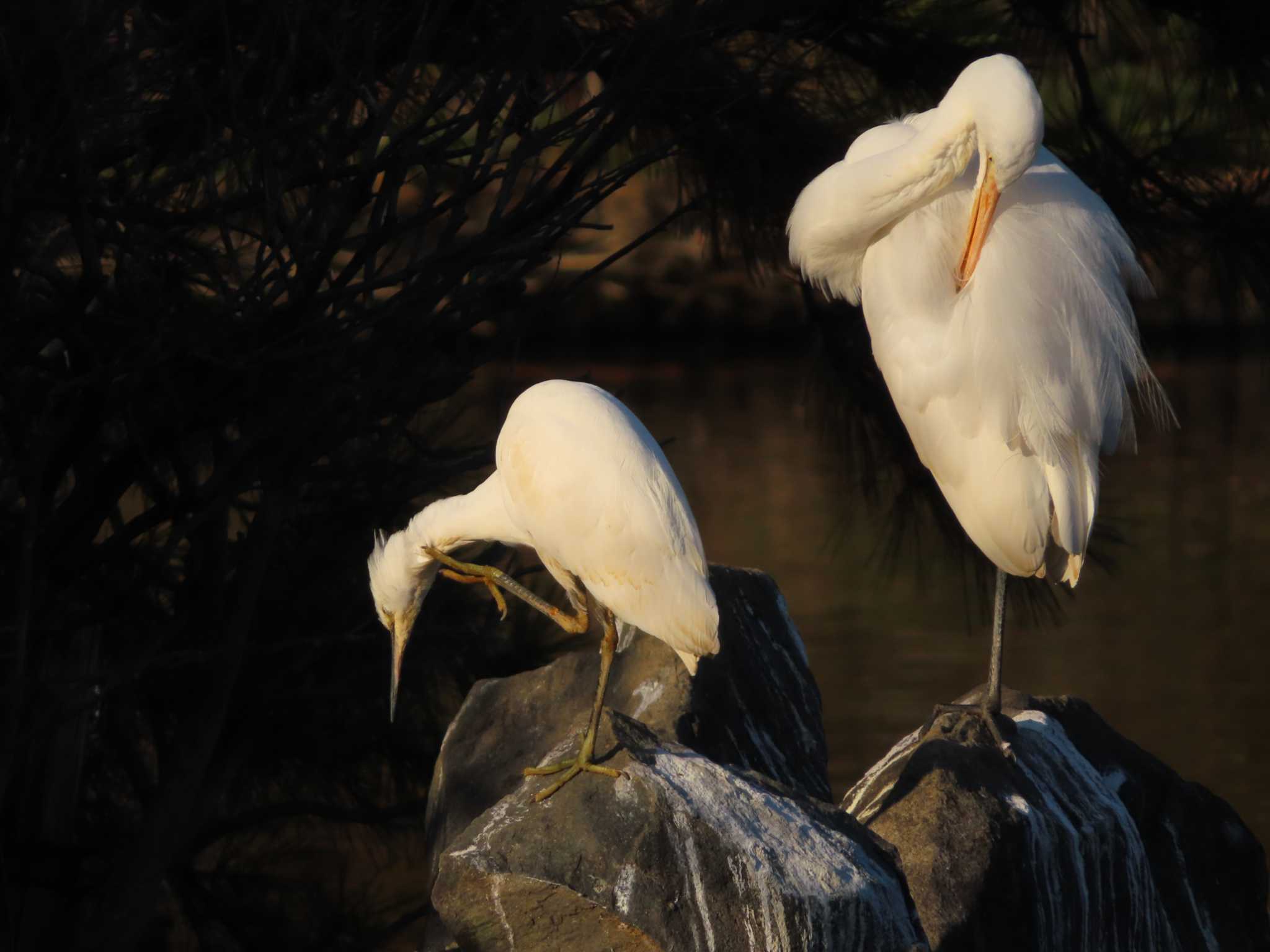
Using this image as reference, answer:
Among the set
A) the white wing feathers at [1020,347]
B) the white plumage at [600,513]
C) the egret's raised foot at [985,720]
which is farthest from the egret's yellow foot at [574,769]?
the white wing feathers at [1020,347]

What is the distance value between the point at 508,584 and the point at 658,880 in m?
0.67

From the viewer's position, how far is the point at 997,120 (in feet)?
6.99

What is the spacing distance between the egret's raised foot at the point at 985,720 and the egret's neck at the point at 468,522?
2.22 ft

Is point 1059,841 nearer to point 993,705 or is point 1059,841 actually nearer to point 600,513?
point 993,705

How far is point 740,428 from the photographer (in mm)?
10586

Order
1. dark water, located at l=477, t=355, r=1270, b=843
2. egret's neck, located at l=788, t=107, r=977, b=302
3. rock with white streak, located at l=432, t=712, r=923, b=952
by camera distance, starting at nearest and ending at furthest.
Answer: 1. rock with white streak, located at l=432, t=712, r=923, b=952
2. egret's neck, located at l=788, t=107, r=977, b=302
3. dark water, located at l=477, t=355, r=1270, b=843

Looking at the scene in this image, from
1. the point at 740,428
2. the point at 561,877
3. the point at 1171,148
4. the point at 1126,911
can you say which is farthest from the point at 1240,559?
the point at 561,877

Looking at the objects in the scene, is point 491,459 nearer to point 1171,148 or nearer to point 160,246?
point 160,246

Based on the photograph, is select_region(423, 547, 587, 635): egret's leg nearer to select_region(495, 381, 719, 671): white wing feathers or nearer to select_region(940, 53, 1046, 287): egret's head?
select_region(495, 381, 719, 671): white wing feathers

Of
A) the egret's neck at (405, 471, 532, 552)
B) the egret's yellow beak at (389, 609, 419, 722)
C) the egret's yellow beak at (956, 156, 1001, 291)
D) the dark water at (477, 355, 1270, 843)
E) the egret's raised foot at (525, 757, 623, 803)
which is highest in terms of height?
the egret's yellow beak at (956, 156, 1001, 291)

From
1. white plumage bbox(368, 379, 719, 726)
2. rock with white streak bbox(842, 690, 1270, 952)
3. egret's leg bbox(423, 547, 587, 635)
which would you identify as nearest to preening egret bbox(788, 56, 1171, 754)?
rock with white streak bbox(842, 690, 1270, 952)

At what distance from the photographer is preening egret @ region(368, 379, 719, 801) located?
200 centimetres

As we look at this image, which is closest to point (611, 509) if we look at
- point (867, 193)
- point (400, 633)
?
point (400, 633)

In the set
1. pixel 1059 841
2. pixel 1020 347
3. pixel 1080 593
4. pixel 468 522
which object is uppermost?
pixel 1020 347
